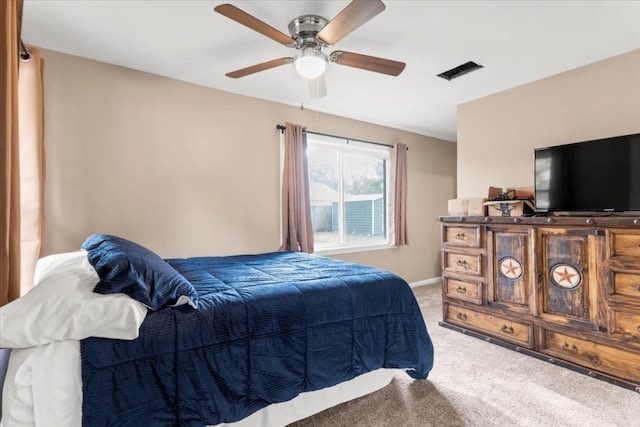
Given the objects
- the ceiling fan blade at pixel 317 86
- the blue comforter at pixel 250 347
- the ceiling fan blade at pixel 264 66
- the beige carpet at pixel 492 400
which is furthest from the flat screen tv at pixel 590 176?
the ceiling fan blade at pixel 264 66

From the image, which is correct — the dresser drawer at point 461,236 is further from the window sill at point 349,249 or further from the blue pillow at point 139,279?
the blue pillow at point 139,279

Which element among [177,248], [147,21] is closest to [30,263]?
[177,248]

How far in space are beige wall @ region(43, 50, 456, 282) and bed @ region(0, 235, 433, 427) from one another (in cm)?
89

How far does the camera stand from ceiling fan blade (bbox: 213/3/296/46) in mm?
1604

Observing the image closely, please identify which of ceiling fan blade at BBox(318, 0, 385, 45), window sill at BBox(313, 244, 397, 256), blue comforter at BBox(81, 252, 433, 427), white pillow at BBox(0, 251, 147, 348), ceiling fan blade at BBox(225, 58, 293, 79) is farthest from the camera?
window sill at BBox(313, 244, 397, 256)

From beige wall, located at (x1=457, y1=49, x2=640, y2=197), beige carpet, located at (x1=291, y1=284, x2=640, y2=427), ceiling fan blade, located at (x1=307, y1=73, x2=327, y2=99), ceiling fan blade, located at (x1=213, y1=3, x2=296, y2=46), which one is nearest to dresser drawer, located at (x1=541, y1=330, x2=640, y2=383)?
beige carpet, located at (x1=291, y1=284, x2=640, y2=427)

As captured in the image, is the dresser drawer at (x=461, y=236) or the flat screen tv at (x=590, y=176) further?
the dresser drawer at (x=461, y=236)

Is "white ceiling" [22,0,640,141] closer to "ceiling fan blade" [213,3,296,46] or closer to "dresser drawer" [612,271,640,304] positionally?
"ceiling fan blade" [213,3,296,46]

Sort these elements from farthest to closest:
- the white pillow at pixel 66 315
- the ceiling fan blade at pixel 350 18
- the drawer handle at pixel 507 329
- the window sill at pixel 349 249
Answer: the window sill at pixel 349 249
the drawer handle at pixel 507 329
the ceiling fan blade at pixel 350 18
the white pillow at pixel 66 315

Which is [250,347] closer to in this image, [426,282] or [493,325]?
[493,325]

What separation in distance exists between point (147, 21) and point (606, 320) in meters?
3.78

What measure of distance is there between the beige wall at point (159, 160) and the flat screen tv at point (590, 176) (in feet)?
8.03

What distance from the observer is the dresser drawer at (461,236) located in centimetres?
298

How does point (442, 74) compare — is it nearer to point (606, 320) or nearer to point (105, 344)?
point (606, 320)
